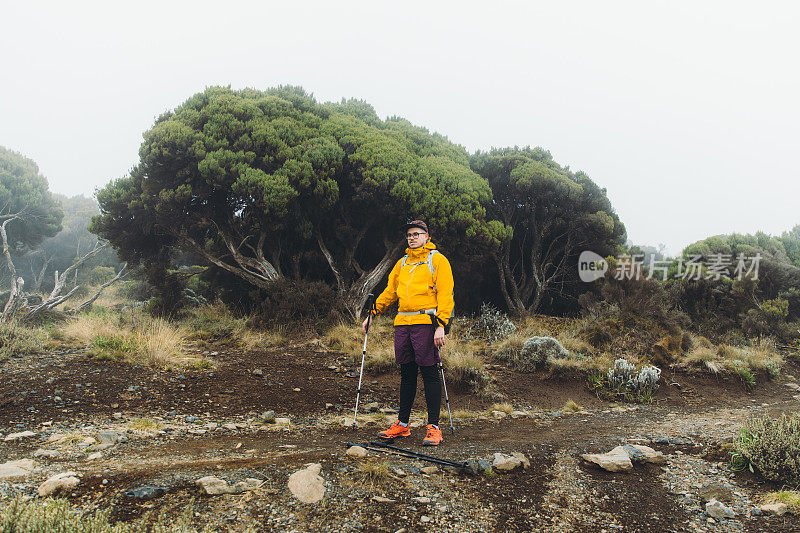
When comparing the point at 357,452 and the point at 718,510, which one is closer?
the point at 718,510

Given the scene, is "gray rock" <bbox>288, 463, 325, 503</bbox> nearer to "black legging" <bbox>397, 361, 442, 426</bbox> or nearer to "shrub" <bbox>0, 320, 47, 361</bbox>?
"black legging" <bbox>397, 361, 442, 426</bbox>

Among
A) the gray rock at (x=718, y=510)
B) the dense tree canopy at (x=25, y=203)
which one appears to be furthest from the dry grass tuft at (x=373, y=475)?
the dense tree canopy at (x=25, y=203)

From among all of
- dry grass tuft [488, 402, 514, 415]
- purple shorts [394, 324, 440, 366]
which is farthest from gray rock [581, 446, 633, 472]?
dry grass tuft [488, 402, 514, 415]

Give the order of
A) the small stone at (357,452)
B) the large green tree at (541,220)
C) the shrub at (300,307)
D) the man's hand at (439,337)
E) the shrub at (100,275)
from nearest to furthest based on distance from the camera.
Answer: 1. the small stone at (357,452)
2. the man's hand at (439,337)
3. the shrub at (300,307)
4. the large green tree at (541,220)
5. the shrub at (100,275)

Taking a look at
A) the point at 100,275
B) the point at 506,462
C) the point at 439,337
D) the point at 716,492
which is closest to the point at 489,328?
the point at 439,337

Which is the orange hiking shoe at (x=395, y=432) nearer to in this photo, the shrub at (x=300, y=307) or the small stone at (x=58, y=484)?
the small stone at (x=58, y=484)

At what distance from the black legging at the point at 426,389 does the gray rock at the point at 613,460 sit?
1.42 m

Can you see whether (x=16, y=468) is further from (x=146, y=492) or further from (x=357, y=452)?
(x=357, y=452)

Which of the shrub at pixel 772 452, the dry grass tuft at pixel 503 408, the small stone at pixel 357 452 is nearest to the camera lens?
the shrub at pixel 772 452

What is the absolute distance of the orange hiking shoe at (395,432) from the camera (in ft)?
14.2

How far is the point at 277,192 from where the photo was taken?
409 inches

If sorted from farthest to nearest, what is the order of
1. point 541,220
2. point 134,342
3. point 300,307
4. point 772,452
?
point 541,220, point 300,307, point 134,342, point 772,452

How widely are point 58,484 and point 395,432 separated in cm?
272

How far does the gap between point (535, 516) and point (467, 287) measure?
1198 centimetres
